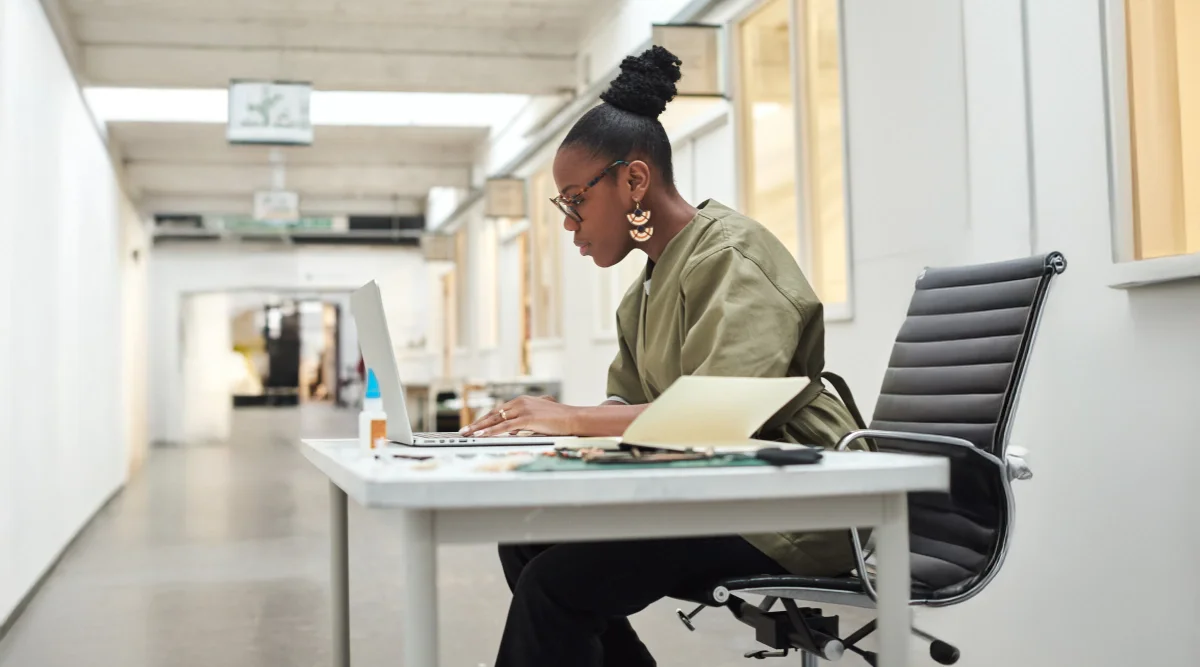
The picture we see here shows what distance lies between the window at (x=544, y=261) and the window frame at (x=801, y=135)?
13.5 feet

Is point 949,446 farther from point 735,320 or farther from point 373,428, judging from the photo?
point 373,428

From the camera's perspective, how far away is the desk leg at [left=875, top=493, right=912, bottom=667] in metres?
1.30

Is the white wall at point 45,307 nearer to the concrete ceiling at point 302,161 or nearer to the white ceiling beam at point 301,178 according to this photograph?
the concrete ceiling at point 302,161

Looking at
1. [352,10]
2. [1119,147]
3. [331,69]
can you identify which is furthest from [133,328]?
[1119,147]

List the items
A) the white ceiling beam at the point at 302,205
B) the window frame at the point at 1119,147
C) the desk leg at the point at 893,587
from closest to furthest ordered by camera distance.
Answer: the desk leg at the point at 893,587, the window frame at the point at 1119,147, the white ceiling beam at the point at 302,205

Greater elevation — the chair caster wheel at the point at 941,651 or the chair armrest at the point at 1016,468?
the chair armrest at the point at 1016,468

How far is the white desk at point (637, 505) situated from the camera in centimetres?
117

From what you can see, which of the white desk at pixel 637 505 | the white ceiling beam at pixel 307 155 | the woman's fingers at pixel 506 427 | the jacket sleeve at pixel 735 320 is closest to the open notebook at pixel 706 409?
the white desk at pixel 637 505

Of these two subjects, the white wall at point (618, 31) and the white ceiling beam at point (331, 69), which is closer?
the white wall at point (618, 31)

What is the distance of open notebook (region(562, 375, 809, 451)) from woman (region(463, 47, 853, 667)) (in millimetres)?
269

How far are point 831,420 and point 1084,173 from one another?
141cm

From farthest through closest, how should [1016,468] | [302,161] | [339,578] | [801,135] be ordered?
[302,161] → [801,135] → [339,578] → [1016,468]

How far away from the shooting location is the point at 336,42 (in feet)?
26.9

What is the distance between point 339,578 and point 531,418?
681mm
